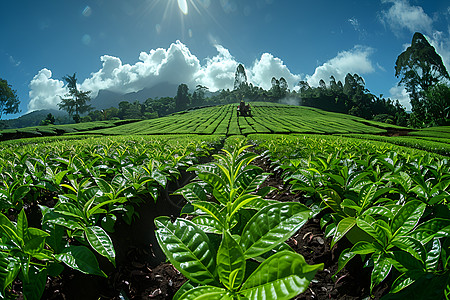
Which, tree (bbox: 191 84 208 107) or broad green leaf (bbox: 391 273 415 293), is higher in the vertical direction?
tree (bbox: 191 84 208 107)

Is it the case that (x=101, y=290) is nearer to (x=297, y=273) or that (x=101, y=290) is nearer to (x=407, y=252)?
(x=297, y=273)

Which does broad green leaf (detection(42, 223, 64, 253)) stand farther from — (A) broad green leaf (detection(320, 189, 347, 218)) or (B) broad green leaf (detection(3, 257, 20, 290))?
(A) broad green leaf (detection(320, 189, 347, 218))

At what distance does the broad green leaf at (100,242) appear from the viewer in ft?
3.43

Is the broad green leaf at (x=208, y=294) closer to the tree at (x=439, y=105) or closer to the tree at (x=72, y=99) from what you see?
the tree at (x=439, y=105)

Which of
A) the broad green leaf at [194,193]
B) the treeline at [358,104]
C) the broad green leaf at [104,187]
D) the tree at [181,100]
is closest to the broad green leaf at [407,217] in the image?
the broad green leaf at [194,193]

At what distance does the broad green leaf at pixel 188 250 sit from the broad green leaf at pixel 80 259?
1.58 feet

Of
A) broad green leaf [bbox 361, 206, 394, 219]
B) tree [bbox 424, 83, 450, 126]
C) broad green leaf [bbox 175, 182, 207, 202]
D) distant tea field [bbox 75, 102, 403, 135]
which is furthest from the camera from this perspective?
tree [bbox 424, 83, 450, 126]

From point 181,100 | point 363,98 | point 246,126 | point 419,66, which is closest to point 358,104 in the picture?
point 363,98

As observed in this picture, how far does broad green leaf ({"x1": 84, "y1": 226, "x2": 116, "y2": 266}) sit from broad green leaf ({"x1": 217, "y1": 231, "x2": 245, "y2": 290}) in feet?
2.11

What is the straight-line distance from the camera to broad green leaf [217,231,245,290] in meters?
0.65

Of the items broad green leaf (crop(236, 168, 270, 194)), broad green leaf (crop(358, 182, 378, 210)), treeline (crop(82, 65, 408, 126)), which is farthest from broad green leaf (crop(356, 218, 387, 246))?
treeline (crop(82, 65, 408, 126))

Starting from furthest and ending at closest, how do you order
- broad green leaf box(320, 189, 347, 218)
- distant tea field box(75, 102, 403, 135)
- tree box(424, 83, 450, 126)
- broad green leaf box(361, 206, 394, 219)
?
tree box(424, 83, 450, 126) → distant tea field box(75, 102, 403, 135) → broad green leaf box(320, 189, 347, 218) → broad green leaf box(361, 206, 394, 219)

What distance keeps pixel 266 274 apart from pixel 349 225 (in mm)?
678

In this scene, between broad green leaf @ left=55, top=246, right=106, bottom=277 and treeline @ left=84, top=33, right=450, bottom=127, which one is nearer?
broad green leaf @ left=55, top=246, right=106, bottom=277
